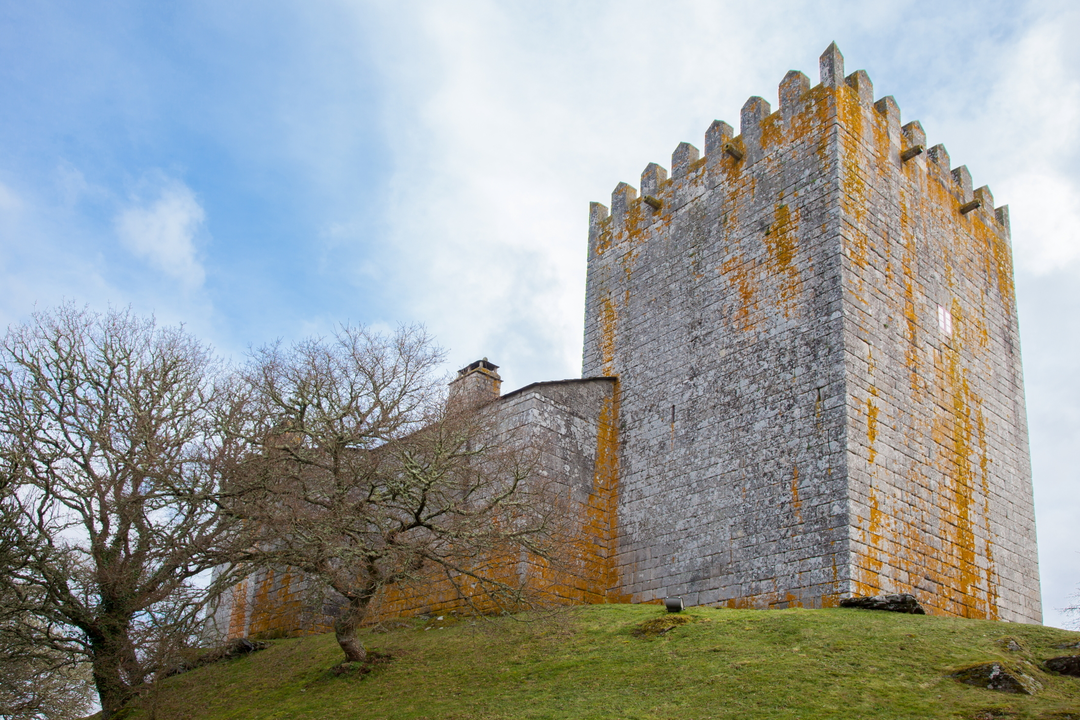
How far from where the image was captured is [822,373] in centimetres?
1538

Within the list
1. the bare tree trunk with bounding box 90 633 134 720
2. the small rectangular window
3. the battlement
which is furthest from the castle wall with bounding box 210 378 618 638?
the small rectangular window

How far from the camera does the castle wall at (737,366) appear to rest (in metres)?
14.9

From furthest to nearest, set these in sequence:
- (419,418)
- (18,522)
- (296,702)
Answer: (419,418) < (18,522) < (296,702)

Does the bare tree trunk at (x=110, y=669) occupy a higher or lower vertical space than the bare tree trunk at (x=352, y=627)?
lower

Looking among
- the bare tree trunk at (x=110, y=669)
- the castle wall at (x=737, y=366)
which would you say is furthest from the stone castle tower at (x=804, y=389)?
the bare tree trunk at (x=110, y=669)

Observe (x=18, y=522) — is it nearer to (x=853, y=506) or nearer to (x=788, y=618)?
(x=788, y=618)

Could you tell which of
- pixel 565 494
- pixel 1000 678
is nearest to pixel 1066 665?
pixel 1000 678

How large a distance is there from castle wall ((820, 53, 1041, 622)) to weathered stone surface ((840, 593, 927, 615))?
54cm

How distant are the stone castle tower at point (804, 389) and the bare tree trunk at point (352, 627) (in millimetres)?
1897

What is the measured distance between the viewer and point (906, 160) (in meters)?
18.2

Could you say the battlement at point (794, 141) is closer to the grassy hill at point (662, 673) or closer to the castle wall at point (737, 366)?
the castle wall at point (737, 366)

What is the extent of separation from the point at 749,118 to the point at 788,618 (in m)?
10.3

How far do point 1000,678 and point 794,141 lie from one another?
1094cm

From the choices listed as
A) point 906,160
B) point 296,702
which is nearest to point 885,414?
point 906,160
